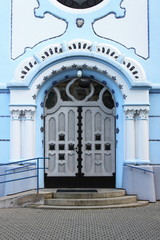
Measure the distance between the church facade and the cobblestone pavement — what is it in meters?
2.05

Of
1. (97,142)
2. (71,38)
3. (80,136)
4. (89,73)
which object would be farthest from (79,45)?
(97,142)

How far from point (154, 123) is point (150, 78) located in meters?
1.23

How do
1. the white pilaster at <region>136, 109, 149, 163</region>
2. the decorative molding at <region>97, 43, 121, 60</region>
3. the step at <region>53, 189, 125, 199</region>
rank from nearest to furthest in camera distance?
1. the step at <region>53, 189, 125, 199</region>
2. the white pilaster at <region>136, 109, 149, 163</region>
3. the decorative molding at <region>97, 43, 121, 60</region>

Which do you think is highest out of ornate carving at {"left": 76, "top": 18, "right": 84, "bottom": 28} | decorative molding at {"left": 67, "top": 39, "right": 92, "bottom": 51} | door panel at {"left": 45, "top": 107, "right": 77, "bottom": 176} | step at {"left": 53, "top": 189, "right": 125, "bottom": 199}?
ornate carving at {"left": 76, "top": 18, "right": 84, "bottom": 28}

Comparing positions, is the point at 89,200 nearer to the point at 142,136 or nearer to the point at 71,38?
the point at 142,136

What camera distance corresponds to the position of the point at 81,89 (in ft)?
38.8

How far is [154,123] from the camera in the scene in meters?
11.4

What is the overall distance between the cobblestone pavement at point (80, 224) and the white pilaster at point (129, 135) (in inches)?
67.4

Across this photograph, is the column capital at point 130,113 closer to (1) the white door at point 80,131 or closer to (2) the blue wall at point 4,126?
(1) the white door at point 80,131

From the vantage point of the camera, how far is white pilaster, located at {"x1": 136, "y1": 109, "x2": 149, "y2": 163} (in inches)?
435

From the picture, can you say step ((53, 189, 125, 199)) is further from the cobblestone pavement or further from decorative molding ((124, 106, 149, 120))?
decorative molding ((124, 106, 149, 120))

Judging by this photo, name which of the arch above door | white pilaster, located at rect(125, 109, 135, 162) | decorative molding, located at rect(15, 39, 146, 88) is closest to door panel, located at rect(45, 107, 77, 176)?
the arch above door

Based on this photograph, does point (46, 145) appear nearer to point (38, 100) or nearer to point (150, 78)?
point (38, 100)

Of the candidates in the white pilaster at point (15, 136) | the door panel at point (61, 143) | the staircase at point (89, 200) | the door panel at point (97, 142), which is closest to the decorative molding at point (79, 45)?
the door panel at point (97, 142)
